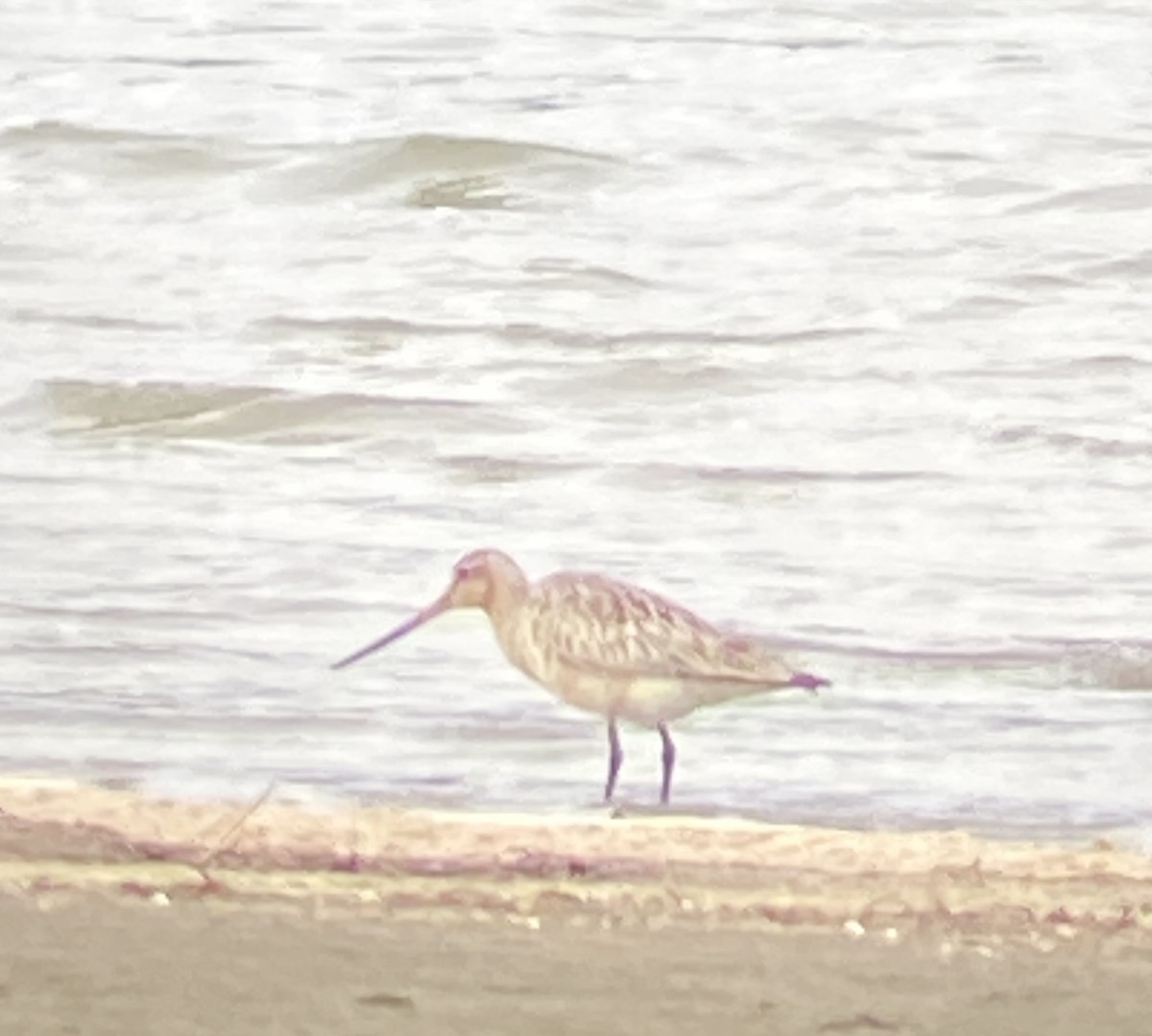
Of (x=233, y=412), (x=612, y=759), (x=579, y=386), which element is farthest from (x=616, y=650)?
(x=579, y=386)

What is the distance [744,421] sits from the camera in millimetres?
9742

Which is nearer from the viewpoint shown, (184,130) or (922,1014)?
(922,1014)

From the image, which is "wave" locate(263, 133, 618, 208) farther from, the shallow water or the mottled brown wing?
the mottled brown wing

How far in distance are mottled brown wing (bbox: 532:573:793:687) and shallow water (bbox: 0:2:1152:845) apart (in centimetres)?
31

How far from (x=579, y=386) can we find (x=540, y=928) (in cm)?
580

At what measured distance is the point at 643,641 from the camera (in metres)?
6.04

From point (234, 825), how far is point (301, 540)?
10.8 ft

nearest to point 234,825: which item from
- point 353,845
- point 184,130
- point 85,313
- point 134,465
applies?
point 353,845

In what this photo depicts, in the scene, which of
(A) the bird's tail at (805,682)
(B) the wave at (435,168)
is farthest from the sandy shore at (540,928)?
(B) the wave at (435,168)

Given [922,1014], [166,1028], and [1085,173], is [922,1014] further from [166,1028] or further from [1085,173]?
[1085,173]

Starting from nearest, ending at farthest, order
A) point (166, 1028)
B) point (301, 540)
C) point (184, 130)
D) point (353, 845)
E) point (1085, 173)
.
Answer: point (166, 1028), point (353, 845), point (301, 540), point (1085, 173), point (184, 130)

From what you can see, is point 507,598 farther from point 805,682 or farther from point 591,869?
point 591,869

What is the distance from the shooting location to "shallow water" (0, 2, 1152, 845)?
675 cm

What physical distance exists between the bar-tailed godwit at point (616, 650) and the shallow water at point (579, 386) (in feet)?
0.75
